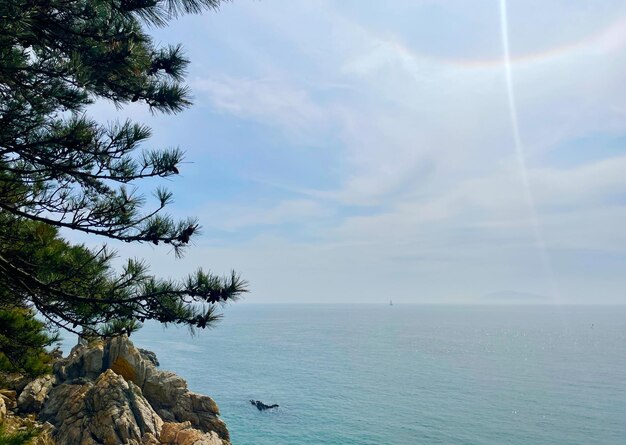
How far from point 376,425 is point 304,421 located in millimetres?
8300

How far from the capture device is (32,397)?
23.5m

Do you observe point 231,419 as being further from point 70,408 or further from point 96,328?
point 96,328

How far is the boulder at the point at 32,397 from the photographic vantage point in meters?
23.1

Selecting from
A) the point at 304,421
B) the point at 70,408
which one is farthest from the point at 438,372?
the point at 70,408

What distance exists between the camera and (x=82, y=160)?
7699mm

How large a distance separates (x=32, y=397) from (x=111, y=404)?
5.19m

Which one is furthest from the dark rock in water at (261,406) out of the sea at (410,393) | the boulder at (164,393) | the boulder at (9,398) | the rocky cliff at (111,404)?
the boulder at (9,398)

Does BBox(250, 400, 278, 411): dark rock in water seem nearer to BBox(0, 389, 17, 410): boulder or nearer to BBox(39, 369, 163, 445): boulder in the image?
BBox(39, 369, 163, 445): boulder

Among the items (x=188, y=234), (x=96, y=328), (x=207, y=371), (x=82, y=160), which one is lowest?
(x=207, y=371)

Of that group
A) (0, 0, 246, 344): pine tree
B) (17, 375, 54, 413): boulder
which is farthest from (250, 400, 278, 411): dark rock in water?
(0, 0, 246, 344): pine tree

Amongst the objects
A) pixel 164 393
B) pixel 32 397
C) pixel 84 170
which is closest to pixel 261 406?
pixel 164 393

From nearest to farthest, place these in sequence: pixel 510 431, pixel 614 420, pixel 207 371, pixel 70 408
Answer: pixel 70 408 < pixel 510 431 < pixel 614 420 < pixel 207 371

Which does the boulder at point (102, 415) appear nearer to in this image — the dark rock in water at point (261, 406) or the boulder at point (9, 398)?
the boulder at point (9, 398)

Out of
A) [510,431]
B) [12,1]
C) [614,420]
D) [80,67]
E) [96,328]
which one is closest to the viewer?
[12,1]
